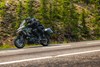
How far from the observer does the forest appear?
2212cm

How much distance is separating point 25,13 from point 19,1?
1.33 meters

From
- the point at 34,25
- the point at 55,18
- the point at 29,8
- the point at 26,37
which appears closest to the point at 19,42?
the point at 26,37

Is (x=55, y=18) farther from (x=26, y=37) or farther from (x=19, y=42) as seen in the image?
(x=19, y=42)

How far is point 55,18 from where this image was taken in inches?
952

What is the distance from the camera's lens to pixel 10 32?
2123cm

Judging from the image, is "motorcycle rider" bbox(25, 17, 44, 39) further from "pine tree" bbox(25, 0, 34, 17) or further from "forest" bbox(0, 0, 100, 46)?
"pine tree" bbox(25, 0, 34, 17)

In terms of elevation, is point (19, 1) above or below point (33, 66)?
below

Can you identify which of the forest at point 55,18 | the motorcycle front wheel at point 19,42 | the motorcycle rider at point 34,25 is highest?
the motorcycle rider at point 34,25

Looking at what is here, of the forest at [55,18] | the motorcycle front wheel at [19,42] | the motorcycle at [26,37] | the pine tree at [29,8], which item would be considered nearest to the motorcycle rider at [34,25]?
the motorcycle at [26,37]

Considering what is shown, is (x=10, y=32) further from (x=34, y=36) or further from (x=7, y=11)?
(x=34, y=36)

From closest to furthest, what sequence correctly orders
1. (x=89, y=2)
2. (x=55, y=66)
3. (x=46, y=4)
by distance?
(x=55, y=66) → (x=46, y=4) → (x=89, y=2)

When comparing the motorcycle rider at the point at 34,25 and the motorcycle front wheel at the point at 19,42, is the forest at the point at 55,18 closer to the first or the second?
the motorcycle rider at the point at 34,25

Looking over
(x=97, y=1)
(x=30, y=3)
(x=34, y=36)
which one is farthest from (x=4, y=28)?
(x=97, y=1)

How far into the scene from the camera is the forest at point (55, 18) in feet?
72.6
